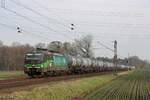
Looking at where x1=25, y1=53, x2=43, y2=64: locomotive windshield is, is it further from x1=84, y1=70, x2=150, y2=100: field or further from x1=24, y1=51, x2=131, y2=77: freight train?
x1=84, y1=70, x2=150, y2=100: field

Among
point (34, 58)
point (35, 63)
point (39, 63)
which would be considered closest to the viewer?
point (35, 63)

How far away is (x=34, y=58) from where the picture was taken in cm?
5228

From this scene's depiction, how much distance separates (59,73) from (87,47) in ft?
379

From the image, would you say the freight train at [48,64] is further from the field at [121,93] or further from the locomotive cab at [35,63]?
the field at [121,93]

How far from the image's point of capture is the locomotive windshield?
52.2m

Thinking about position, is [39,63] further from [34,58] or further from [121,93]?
[121,93]

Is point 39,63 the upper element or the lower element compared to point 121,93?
upper

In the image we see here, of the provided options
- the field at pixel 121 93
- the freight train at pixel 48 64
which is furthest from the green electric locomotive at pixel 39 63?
the field at pixel 121 93

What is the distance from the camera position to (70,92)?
32219 millimetres

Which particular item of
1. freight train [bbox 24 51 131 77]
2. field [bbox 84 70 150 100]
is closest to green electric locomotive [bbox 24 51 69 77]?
freight train [bbox 24 51 131 77]

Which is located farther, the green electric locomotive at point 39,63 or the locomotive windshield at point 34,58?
the locomotive windshield at point 34,58

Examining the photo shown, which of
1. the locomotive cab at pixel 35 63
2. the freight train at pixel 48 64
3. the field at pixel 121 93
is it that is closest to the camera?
the field at pixel 121 93

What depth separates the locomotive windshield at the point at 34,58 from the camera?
5216 cm

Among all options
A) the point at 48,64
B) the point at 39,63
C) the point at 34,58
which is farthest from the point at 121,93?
the point at 48,64
